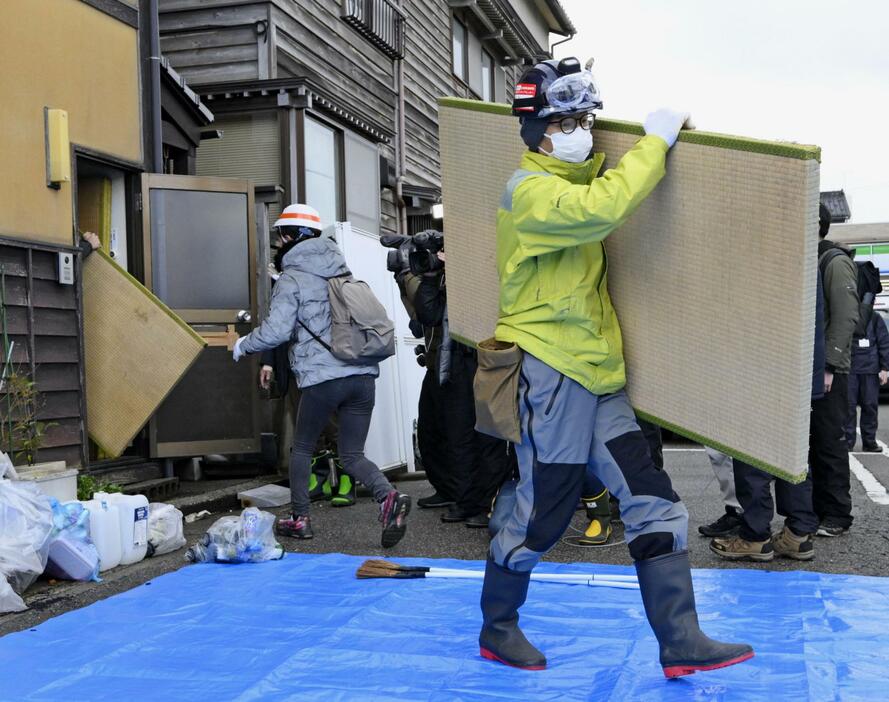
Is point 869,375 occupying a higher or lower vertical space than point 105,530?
higher

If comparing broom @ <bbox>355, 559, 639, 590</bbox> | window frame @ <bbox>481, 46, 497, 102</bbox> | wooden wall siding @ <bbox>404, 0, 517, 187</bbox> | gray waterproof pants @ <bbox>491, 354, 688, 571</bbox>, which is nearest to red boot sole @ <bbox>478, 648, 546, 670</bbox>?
gray waterproof pants @ <bbox>491, 354, 688, 571</bbox>

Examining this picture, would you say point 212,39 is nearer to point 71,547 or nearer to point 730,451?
point 71,547

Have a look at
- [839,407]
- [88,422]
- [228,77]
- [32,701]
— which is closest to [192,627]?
[32,701]

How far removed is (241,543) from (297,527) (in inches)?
29.2

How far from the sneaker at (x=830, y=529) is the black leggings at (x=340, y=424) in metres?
2.55

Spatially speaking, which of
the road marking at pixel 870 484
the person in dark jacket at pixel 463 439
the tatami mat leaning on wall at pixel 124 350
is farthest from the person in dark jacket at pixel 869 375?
the tatami mat leaning on wall at pixel 124 350

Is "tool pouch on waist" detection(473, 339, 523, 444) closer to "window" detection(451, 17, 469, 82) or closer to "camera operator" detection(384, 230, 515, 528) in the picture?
"camera operator" detection(384, 230, 515, 528)

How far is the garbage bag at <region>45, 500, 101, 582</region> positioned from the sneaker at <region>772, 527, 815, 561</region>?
350cm

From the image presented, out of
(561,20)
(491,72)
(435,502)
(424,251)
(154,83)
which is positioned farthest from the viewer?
(561,20)

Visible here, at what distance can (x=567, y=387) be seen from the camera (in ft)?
10.8

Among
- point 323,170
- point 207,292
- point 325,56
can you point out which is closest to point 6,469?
point 207,292

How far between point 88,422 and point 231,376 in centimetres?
171

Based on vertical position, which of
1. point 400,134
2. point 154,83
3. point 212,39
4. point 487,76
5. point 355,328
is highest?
point 487,76

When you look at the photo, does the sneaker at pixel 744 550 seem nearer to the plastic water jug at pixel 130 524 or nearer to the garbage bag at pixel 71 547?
the plastic water jug at pixel 130 524
